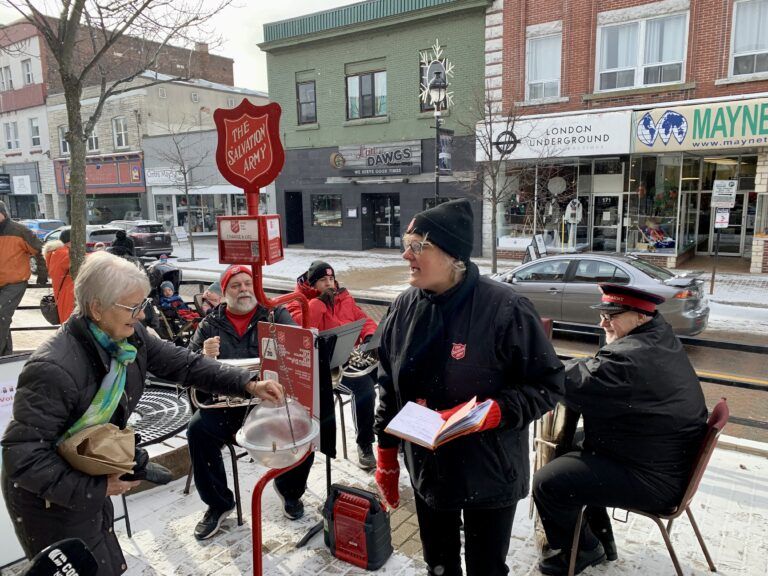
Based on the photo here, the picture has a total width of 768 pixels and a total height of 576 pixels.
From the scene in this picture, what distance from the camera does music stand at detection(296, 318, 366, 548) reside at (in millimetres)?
3273

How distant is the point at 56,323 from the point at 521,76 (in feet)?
51.8

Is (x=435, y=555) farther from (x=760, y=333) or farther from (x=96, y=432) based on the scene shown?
(x=760, y=333)

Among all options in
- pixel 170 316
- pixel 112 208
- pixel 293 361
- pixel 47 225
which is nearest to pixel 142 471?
pixel 293 361

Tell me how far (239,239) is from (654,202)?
1684 centimetres

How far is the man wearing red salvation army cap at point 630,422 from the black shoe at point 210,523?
205 centimetres

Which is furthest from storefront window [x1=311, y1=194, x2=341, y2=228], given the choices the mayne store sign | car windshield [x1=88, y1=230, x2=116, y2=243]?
the mayne store sign

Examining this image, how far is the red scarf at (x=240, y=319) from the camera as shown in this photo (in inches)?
158

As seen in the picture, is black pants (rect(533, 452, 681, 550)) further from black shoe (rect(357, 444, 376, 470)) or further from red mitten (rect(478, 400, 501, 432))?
black shoe (rect(357, 444, 376, 470))

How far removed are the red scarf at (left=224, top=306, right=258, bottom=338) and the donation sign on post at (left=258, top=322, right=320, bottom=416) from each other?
0.74 m

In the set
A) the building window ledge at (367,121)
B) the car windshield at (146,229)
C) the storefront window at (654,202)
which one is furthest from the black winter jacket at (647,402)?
the car windshield at (146,229)

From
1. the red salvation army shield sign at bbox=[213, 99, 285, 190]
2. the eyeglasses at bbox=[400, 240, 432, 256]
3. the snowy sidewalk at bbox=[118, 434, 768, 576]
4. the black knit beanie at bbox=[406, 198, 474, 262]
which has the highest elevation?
the red salvation army shield sign at bbox=[213, 99, 285, 190]

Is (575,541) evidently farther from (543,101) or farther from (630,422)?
(543,101)

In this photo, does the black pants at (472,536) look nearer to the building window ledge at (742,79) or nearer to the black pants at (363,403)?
the black pants at (363,403)

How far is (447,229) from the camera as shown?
2.45 metres
